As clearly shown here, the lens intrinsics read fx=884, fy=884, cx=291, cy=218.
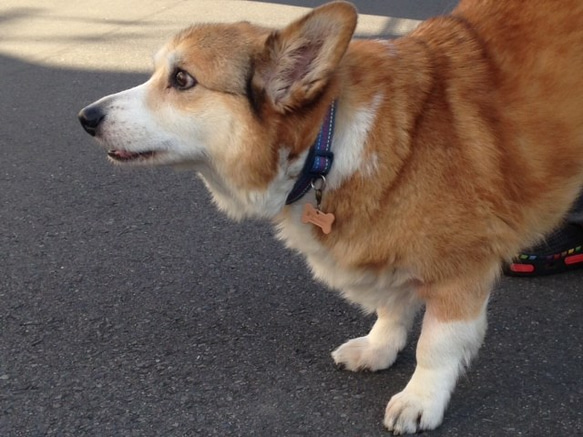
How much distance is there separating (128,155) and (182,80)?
0.98 feet

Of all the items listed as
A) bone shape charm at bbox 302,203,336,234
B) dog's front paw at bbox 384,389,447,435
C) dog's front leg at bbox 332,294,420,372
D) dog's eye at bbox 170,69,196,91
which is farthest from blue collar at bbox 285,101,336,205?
dog's front paw at bbox 384,389,447,435

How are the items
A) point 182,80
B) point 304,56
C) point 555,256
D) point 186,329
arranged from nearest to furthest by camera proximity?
point 304,56
point 182,80
point 186,329
point 555,256

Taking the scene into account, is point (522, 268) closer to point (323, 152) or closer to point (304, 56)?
point (323, 152)

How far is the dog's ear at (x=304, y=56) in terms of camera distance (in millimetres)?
2588

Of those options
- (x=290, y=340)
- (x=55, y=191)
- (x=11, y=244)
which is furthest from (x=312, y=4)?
(x=290, y=340)

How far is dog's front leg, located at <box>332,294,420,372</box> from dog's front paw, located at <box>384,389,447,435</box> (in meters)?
0.30

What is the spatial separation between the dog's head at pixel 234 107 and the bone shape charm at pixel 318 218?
3.6 inches

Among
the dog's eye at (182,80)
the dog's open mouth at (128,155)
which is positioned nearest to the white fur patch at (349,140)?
the dog's eye at (182,80)

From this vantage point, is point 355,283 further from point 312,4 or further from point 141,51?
point 312,4

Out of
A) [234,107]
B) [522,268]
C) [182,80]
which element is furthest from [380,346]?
[182,80]

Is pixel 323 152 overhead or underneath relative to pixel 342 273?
overhead

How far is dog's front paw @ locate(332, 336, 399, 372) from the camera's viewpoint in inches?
125

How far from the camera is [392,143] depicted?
2750 millimetres

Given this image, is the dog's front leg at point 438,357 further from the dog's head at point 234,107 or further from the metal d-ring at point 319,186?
the dog's head at point 234,107
